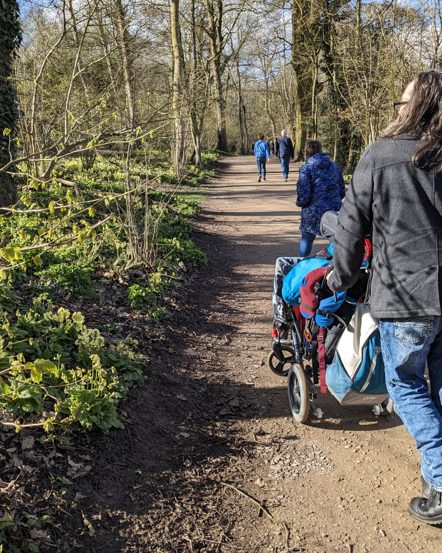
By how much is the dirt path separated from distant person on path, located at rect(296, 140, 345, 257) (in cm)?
210

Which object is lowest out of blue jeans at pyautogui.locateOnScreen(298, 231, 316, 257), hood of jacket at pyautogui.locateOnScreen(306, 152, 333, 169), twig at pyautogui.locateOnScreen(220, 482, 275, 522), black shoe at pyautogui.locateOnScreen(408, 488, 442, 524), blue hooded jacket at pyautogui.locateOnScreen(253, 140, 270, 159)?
twig at pyautogui.locateOnScreen(220, 482, 275, 522)

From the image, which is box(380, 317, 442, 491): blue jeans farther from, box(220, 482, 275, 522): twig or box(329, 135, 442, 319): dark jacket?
box(220, 482, 275, 522): twig

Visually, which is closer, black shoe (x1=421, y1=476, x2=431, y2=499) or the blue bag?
black shoe (x1=421, y1=476, x2=431, y2=499)

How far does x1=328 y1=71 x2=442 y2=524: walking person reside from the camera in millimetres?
2381

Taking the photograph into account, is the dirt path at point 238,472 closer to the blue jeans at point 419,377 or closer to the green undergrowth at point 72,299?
the green undergrowth at point 72,299

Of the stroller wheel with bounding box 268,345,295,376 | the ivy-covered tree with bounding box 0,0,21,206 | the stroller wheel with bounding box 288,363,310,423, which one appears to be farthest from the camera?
the ivy-covered tree with bounding box 0,0,21,206

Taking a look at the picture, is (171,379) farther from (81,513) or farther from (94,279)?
(94,279)

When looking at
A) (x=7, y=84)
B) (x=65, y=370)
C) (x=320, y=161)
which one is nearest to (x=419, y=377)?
(x=65, y=370)

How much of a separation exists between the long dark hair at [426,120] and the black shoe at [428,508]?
172 cm

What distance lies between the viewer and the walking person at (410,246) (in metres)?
2.38

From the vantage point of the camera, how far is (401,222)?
96.7 inches

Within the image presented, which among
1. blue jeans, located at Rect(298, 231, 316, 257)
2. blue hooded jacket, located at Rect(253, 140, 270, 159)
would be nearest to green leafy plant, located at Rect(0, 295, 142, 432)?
blue jeans, located at Rect(298, 231, 316, 257)

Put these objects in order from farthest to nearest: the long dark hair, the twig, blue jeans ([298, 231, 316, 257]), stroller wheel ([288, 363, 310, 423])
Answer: blue jeans ([298, 231, 316, 257]) → stroller wheel ([288, 363, 310, 423]) → the twig → the long dark hair

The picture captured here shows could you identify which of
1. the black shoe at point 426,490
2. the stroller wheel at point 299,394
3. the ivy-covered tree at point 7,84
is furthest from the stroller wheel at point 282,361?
the ivy-covered tree at point 7,84
